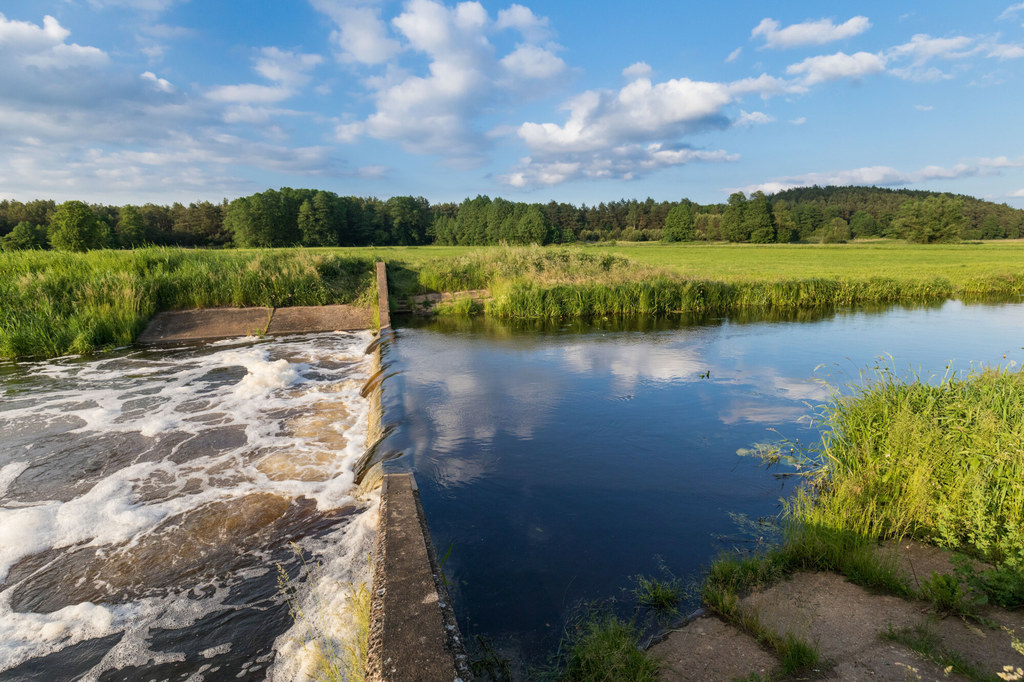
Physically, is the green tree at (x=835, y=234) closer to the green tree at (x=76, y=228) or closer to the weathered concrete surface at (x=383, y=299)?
the weathered concrete surface at (x=383, y=299)

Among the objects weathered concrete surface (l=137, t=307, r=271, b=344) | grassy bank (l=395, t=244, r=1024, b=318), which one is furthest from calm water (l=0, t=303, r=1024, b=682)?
grassy bank (l=395, t=244, r=1024, b=318)

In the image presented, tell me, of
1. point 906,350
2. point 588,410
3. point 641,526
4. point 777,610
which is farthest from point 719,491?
point 906,350

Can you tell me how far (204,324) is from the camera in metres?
15.6

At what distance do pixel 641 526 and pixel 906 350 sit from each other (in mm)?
12417

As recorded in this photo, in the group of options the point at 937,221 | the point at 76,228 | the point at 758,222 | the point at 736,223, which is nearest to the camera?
the point at 76,228

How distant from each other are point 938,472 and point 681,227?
109m

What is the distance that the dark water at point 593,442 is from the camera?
421 centimetres

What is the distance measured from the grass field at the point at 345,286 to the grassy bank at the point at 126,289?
34 mm

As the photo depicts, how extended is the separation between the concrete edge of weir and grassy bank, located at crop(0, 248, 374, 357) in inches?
553

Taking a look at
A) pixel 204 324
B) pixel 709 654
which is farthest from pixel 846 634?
pixel 204 324

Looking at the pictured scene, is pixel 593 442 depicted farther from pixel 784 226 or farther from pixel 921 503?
pixel 784 226

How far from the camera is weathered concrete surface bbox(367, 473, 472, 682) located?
8.29ft

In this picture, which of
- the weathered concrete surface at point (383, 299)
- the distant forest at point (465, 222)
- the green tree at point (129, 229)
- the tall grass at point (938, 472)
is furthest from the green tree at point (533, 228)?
the tall grass at point (938, 472)

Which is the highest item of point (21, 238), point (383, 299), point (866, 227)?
point (866, 227)
